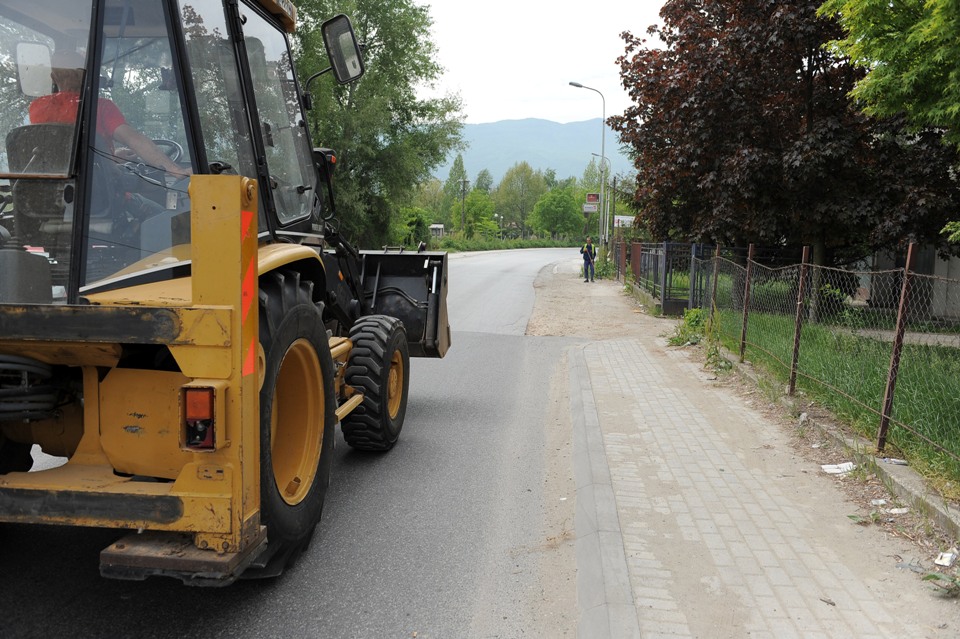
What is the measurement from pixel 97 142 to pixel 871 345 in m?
6.45

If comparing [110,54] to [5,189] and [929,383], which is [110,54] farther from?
[929,383]

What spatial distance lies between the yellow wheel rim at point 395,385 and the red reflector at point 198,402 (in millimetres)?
3303

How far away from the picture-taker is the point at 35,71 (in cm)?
316

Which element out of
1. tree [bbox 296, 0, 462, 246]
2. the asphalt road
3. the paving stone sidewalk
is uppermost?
tree [bbox 296, 0, 462, 246]

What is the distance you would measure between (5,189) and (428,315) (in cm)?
421

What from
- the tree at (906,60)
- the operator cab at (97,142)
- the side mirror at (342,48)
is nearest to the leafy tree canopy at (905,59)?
the tree at (906,60)

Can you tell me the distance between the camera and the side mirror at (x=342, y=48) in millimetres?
4832

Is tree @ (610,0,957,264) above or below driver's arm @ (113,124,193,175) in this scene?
above

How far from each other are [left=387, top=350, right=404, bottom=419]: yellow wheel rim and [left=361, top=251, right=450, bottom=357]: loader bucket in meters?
0.75

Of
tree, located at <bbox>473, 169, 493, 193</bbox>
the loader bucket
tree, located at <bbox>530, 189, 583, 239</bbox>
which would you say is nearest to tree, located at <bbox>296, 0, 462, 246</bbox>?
the loader bucket

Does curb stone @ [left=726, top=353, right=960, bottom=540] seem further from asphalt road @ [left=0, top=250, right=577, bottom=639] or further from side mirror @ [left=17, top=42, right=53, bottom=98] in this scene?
side mirror @ [left=17, top=42, right=53, bottom=98]

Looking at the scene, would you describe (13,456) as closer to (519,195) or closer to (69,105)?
(69,105)

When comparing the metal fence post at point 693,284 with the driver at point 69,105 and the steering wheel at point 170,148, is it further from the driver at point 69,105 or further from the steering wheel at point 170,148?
the driver at point 69,105

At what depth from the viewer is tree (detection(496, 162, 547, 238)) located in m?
126
